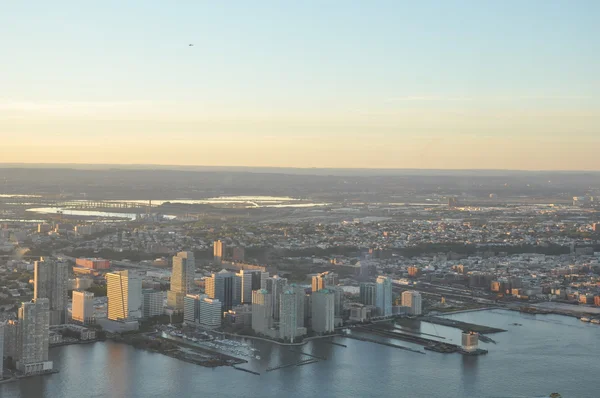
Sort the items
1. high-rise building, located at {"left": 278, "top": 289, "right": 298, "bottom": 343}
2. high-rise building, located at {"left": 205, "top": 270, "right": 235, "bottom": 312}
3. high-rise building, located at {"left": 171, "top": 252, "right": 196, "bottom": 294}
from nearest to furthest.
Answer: high-rise building, located at {"left": 278, "top": 289, "right": 298, "bottom": 343} < high-rise building, located at {"left": 205, "top": 270, "right": 235, "bottom": 312} < high-rise building, located at {"left": 171, "top": 252, "right": 196, "bottom": 294}

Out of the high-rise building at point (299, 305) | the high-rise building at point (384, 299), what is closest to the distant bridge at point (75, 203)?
the high-rise building at point (384, 299)

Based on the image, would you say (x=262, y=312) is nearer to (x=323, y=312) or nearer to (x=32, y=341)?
(x=323, y=312)

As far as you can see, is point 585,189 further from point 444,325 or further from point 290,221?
point 444,325

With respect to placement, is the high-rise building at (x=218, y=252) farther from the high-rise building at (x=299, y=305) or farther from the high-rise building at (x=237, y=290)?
the high-rise building at (x=299, y=305)

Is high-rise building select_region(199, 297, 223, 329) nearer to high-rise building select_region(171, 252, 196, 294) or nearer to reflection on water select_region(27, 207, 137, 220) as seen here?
high-rise building select_region(171, 252, 196, 294)

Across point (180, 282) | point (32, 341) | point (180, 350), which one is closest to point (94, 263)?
point (180, 282)

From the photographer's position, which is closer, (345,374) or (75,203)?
(345,374)

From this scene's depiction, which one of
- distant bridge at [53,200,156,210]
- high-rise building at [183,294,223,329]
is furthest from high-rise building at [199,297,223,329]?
distant bridge at [53,200,156,210]
